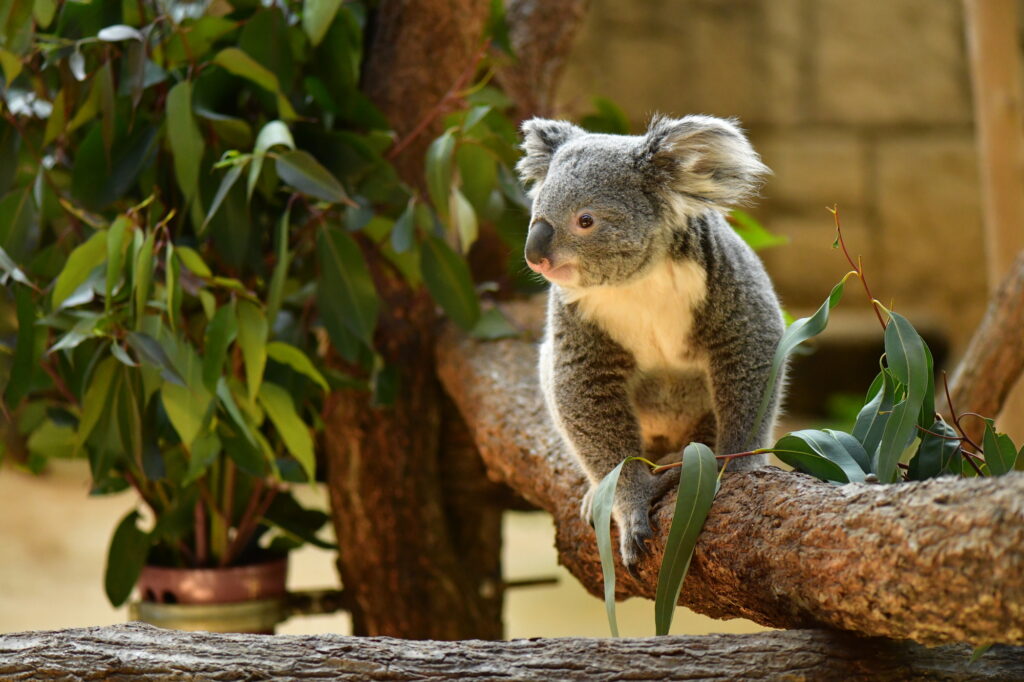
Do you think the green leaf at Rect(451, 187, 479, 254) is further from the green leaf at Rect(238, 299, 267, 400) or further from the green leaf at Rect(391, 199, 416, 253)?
the green leaf at Rect(238, 299, 267, 400)

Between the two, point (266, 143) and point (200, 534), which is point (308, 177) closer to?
point (266, 143)

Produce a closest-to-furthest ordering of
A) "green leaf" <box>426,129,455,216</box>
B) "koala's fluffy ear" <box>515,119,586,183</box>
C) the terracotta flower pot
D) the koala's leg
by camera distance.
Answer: the koala's leg < "koala's fluffy ear" <box>515,119,586,183</box> < "green leaf" <box>426,129,455,216</box> < the terracotta flower pot

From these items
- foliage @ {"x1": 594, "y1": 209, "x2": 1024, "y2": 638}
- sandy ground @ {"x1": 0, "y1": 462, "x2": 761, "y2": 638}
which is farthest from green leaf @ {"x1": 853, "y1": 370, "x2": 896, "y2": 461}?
sandy ground @ {"x1": 0, "y1": 462, "x2": 761, "y2": 638}

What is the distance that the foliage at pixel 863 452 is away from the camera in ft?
4.89

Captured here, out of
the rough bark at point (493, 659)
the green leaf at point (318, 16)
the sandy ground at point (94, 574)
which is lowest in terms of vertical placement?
the sandy ground at point (94, 574)

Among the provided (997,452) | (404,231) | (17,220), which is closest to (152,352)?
(17,220)

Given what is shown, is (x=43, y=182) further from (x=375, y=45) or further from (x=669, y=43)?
(x=669, y=43)

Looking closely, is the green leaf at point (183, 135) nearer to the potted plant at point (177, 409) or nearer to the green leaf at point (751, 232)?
the potted plant at point (177, 409)

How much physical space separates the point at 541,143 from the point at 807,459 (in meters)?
0.88

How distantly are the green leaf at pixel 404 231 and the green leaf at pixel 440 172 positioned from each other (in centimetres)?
10

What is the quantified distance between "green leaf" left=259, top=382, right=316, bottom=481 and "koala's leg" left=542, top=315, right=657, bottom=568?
0.81 meters

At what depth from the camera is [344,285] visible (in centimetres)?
262

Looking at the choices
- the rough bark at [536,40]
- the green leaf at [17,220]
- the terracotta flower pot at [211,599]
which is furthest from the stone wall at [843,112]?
the green leaf at [17,220]

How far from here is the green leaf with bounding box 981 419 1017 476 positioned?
161cm
